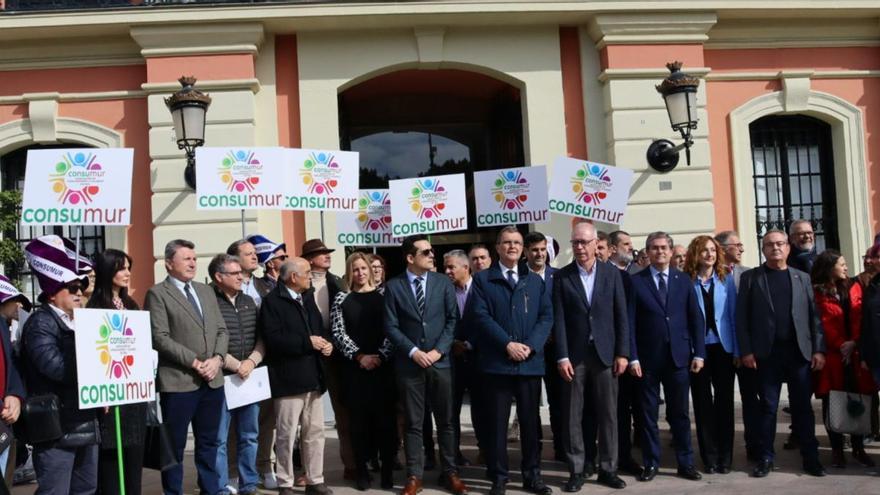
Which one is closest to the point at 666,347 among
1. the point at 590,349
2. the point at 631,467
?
the point at 590,349

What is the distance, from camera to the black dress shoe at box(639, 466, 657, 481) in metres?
7.74

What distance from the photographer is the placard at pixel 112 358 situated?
5.73 m

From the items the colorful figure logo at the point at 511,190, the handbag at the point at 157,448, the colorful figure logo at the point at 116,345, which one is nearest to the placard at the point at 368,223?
the colorful figure logo at the point at 511,190

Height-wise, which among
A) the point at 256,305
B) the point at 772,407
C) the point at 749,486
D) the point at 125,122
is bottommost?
the point at 749,486

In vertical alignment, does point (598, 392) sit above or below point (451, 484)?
above

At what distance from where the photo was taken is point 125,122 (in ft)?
41.0

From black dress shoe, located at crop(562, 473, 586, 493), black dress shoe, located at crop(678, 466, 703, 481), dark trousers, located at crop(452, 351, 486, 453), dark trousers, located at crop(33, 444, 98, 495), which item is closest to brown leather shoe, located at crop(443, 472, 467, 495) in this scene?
dark trousers, located at crop(452, 351, 486, 453)

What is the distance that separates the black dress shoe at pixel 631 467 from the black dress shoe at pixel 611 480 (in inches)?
12.3

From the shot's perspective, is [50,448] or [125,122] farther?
[125,122]

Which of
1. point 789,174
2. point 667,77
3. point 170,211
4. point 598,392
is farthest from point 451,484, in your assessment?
point 789,174

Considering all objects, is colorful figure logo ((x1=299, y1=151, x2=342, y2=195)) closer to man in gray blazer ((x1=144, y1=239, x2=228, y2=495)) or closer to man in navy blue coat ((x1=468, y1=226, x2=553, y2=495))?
man in gray blazer ((x1=144, y1=239, x2=228, y2=495))

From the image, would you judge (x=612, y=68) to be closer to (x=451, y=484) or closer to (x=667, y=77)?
(x=667, y=77)

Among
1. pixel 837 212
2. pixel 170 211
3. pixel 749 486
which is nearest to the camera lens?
pixel 749 486

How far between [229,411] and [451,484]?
1836 mm
